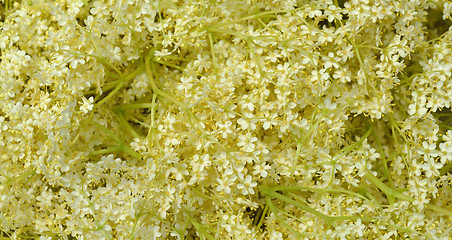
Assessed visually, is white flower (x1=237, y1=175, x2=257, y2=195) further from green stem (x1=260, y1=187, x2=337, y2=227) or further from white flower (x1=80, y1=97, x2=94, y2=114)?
white flower (x1=80, y1=97, x2=94, y2=114)

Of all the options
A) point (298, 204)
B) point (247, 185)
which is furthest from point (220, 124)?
point (298, 204)

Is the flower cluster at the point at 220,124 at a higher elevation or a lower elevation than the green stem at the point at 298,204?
higher

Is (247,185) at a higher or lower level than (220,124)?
lower

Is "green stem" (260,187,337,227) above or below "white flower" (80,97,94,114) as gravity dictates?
below

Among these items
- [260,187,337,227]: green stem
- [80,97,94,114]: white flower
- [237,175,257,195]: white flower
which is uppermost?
[80,97,94,114]: white flower

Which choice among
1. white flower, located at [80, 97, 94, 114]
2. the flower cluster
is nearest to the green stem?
the flower cluster

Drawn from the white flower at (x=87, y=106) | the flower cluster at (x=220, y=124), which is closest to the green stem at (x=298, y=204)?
the flower cluster at (x=220, y=124)

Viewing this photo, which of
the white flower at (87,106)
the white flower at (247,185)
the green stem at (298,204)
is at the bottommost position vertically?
the green stem at (298,204)

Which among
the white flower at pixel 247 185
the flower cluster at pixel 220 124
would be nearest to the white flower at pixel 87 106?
the flower cluster at pixel 220 124

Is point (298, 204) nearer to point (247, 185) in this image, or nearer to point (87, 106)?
point (247, 185)

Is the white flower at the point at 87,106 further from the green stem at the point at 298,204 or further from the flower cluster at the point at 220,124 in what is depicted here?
the green stem at the point at 298,204
